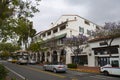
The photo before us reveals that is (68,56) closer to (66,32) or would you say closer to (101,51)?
→ (66,32)

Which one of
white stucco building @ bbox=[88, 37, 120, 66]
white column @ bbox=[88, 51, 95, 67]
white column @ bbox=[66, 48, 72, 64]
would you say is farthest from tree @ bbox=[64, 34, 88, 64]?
white column @ bbox=[66, 48, 72, 64]

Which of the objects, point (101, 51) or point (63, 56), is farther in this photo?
point (63, 56)

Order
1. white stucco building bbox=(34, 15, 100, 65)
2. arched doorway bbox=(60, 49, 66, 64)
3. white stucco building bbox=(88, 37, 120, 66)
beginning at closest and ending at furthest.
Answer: white stucco building bbox=(88, 37, 120, 66)
white stucco building bbox=(34, 15, 100, 65)
arched doorway bbox=(60, 49, 66, 64)

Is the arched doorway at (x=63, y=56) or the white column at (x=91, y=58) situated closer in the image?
the white column at (x=91, y=58)

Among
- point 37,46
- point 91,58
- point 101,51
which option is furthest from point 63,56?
point 101,51

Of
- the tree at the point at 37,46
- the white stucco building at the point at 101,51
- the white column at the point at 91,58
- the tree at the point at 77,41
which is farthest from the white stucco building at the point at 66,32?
the white stucco building at the point at 101,51

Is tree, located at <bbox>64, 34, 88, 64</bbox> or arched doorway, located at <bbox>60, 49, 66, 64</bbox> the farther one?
arched doorway, located at <bbox>60, 49, 66, 64</bbox>

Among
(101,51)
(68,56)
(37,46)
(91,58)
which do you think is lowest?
(91,58)

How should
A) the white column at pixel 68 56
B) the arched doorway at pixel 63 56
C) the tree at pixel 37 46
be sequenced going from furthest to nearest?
1. the tree at pixel 37 46
2. the arched doorway at pixel 63 56
3. the white column at pixel 68 56

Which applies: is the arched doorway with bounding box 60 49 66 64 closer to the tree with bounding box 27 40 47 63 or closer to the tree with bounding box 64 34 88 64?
the tree with bounding box 27 40 47 63

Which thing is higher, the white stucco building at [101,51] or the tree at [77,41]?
the tree at [77,41]

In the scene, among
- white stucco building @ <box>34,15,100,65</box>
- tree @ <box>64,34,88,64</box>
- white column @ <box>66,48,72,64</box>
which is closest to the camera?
tree @ <box>64,34,88,64</box>

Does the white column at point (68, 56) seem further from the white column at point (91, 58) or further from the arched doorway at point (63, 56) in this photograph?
the white column at point (91, 58)

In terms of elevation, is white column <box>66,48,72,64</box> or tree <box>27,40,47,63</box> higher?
tree <box>27,40,47,63</box>
